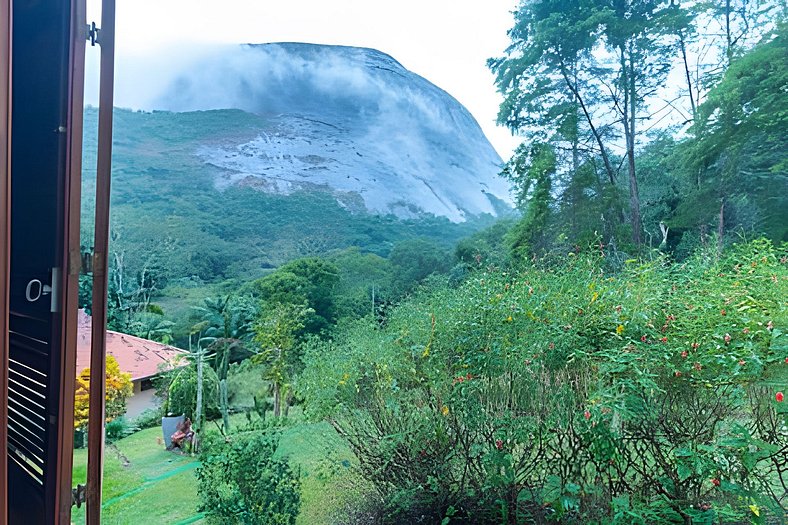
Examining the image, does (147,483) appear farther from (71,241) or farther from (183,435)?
(71,241)

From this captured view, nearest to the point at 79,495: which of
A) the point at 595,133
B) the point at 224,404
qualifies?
the point at 224,404

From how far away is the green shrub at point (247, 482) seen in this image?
2.00 meters

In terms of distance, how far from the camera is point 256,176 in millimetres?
2305

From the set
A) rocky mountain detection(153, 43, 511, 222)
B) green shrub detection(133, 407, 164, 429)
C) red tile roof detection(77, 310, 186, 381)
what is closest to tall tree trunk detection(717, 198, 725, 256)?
rocky mountain detection(153, 43, 511, 222)

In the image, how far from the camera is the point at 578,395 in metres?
2.14

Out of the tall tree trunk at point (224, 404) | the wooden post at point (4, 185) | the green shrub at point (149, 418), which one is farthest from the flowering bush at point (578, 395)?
the wooden post at point (4, 185)

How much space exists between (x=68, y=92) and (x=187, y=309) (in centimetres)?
109

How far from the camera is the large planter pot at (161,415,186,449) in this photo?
1997 millimetres

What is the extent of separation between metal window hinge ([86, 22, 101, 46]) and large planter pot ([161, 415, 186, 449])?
4.54 feet

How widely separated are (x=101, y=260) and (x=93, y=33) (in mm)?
536

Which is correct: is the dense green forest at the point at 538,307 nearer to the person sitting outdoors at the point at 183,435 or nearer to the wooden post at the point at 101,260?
the person sitting outdoors at the point at 183,435

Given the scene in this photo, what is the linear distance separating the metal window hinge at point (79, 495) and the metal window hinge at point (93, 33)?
3.52ft

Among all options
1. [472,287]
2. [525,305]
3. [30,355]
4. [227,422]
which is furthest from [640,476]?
[30,355]

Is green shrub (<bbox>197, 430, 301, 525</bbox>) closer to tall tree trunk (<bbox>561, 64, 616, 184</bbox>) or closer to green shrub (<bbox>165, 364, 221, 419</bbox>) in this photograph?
green shrub (<bbox>165, 364, 221, 419</bbox>)
